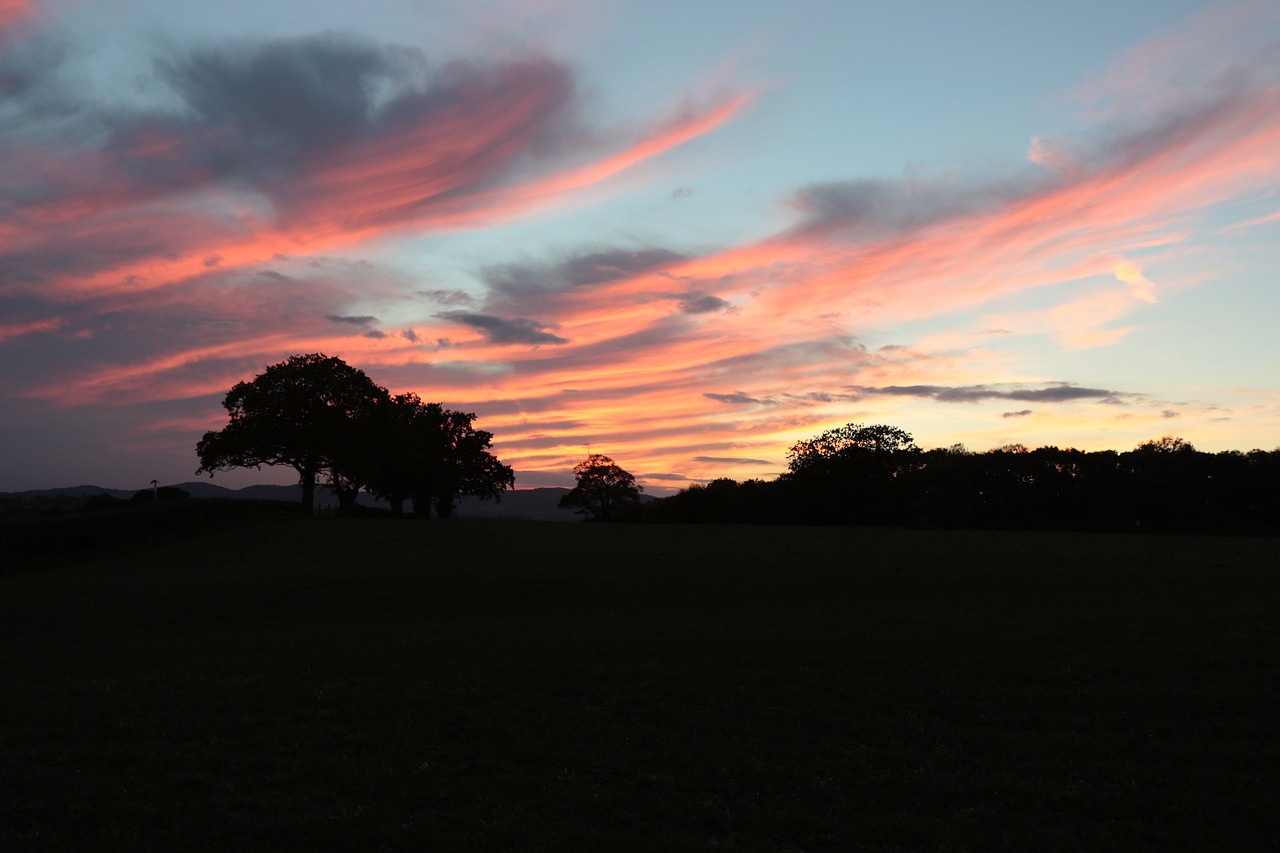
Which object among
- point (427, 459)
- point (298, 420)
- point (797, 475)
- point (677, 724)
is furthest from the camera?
point (797, 475)

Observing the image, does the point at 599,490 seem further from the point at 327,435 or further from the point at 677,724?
the point at 677,724

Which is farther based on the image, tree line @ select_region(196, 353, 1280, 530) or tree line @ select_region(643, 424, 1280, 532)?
tree line @ select_region(643, 424, 1280, 532)

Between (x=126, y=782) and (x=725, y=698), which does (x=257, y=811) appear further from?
(x=725, y=698)

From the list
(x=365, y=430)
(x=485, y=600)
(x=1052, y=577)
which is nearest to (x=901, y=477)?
(x=365, y=430)

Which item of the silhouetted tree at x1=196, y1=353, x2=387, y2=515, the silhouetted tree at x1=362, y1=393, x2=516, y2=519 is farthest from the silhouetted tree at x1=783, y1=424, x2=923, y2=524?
the silhouetted tree at x1=196, y1=353, x2=387, y2=515

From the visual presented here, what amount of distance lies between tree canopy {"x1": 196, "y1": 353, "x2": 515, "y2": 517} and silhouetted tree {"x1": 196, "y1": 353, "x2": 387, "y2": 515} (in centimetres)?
10

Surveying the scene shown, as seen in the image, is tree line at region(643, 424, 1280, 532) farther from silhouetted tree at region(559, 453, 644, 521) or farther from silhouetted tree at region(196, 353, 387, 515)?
silhouetted tree at region(196, 353, 387, 515)

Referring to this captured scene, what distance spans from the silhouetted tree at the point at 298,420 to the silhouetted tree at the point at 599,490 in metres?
56.4

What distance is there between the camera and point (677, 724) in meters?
16.7

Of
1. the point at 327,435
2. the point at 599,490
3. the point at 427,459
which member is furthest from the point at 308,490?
the point at 599,490

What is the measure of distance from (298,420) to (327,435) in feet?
10.8

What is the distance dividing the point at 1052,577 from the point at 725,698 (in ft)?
83.1

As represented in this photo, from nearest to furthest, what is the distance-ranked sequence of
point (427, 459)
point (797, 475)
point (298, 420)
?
point (298, 420)
point (427, 459)
point (797, 475)

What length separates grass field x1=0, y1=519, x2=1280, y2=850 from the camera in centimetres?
1227
